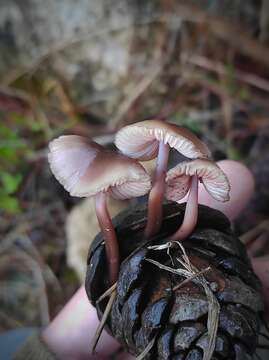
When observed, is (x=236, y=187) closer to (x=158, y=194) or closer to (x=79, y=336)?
(x=158, y=194)

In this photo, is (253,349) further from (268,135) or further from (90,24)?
(90,24)

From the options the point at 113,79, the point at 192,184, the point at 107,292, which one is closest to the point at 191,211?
the point at 192,184

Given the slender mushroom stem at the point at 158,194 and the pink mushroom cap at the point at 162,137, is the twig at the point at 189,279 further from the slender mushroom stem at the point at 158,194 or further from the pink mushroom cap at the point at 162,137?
the pink mushroom cap at the point at 162,137

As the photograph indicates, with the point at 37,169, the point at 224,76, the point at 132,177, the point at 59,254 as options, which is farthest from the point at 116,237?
the point at 224,76

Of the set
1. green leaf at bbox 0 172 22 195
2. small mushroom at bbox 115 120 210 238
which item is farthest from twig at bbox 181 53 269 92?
small mushroom at bbox 115 120 210 238

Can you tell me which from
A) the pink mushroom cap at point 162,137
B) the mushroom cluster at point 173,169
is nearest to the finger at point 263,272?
the mushroom cluster at point 173,169

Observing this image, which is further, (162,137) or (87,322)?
(87,322)
